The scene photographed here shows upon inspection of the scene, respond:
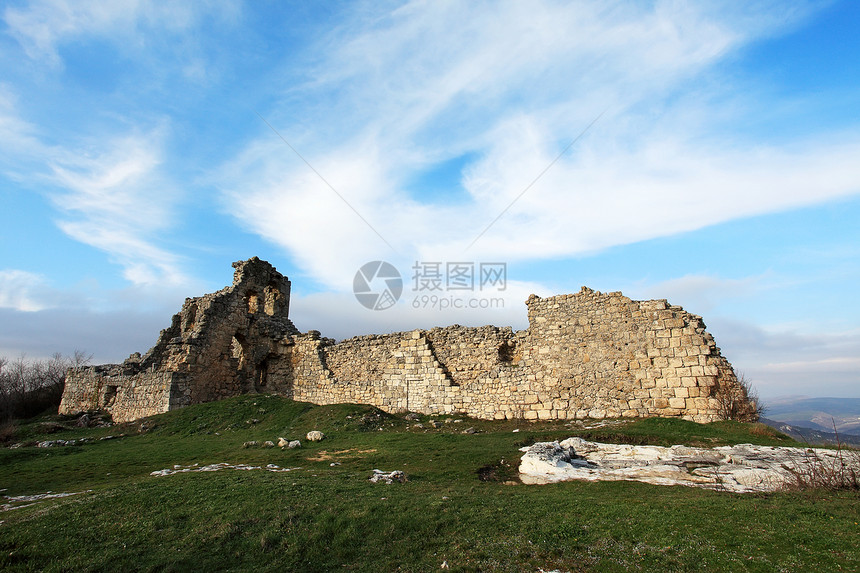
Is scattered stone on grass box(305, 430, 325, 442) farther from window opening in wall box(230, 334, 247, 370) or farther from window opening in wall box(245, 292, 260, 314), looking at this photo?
window opening in wall box(245, 292, 260, 314)

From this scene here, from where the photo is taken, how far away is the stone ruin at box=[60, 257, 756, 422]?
53.5 ft

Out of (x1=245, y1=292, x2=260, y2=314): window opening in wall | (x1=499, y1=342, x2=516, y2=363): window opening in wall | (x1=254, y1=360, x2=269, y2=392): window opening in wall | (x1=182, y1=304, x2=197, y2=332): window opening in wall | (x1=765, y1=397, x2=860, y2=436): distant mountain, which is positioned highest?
(x1=245, y1=292, x2=260, y2=314): window opening in wall

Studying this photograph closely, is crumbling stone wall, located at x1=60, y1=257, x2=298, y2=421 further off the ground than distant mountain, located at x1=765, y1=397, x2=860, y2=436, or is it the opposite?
crumbling stone wall, located at x1=60, y1=257, x2=298, y2=421

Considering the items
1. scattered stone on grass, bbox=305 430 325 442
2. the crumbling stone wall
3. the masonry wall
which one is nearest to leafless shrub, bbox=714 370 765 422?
the masonry wall

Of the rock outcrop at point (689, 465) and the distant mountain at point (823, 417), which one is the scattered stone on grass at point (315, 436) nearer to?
the rock outcrop at point (689, 465)

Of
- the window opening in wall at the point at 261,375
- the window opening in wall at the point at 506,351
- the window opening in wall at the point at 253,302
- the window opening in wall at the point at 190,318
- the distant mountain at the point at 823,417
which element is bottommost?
the distant mountain at the point at 823,417

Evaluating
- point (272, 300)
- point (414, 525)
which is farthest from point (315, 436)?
point (272, 300)

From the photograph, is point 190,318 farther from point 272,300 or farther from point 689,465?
point 689,465

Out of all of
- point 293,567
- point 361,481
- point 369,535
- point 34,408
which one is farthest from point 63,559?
point 34,408

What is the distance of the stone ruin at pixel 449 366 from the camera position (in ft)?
53.5

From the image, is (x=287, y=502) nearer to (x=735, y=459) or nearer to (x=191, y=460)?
(x=191, y=460)

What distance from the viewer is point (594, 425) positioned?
15891 millimetres

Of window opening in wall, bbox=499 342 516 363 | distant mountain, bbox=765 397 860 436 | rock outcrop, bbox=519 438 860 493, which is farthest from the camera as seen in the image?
window opening in wall, bbox=499 342 516 363

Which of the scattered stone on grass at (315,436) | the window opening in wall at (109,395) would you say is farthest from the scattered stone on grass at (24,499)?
the window opening in wall at (109,395)
